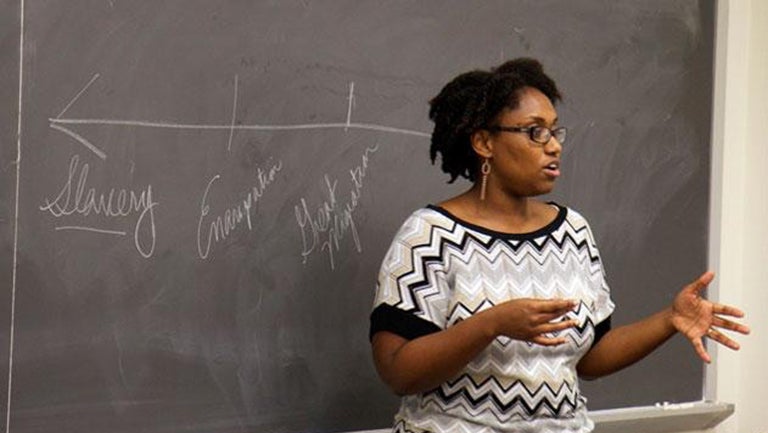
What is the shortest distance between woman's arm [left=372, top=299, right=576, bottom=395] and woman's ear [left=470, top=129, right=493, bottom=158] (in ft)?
1.26

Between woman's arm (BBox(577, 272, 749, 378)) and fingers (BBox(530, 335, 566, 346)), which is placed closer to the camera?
fingers (BBox(530, 335, 566, 346))

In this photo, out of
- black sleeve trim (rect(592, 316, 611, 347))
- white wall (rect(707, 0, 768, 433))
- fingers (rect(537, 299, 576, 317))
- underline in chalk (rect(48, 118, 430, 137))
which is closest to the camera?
fingers (rect(537, 299, 576, 317))

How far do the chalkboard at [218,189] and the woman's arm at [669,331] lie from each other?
0.61 m

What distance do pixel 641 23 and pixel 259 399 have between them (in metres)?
1.61

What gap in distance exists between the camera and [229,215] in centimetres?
325

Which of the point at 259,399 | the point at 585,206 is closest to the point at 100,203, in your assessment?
the point at 259,399

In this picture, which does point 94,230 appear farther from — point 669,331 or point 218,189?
point 669,331

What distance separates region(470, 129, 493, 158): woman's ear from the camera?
10.1 ft

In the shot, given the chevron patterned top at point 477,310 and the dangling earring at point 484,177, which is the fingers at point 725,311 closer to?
the chevron patterned top at point 477,310

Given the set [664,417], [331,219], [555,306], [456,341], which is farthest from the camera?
[664,417]

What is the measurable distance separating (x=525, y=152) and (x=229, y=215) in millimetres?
648

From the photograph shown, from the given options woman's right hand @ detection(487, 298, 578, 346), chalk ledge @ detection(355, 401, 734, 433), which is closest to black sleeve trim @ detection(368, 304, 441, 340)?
woman's right hand @ detection(487, 298, 578, 346)

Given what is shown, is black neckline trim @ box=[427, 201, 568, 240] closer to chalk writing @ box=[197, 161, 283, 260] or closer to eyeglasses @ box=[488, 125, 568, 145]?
eyeglasses @ box=[488, 125, 568, 145]

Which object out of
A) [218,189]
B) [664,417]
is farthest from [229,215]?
[664,417]
